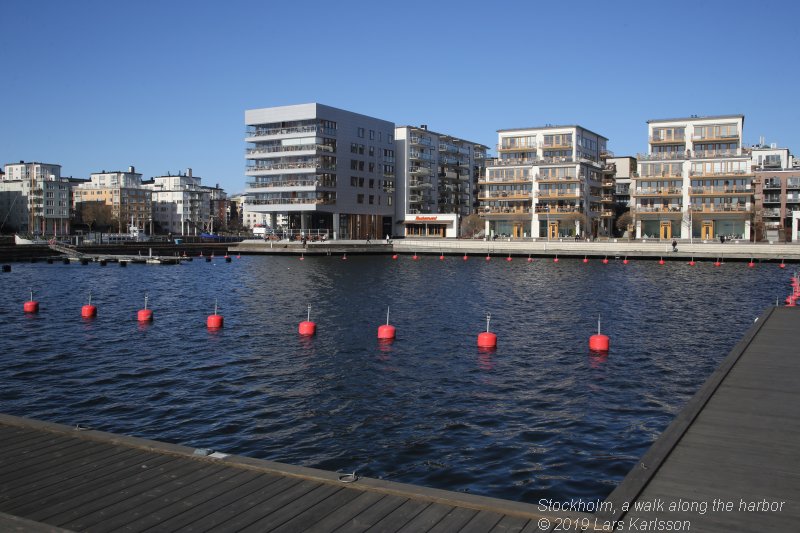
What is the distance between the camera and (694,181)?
430ft

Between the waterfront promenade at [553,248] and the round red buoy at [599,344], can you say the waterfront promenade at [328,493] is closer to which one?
the round red buoy at [599,344]

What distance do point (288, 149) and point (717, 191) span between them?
83.8 metres

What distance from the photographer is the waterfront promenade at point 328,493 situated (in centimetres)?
955

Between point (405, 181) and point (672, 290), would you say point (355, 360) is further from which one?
point (405, 181)

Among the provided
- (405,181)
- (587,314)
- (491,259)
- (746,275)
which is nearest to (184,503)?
(587,314)

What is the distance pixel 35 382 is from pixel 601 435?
2033 cm

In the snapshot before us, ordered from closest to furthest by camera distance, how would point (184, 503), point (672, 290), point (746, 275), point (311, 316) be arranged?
point (184, 503), point (311, 316), point (672, 290), point (746, 275)

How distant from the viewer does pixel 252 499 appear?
10.5 m

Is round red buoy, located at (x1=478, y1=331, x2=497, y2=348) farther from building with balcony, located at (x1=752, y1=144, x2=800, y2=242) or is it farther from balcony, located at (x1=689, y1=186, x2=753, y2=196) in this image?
building with balcony, located at (x1=752, y1=144, x2=800, y2=242)

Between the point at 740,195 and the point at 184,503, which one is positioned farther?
the point at 740,195

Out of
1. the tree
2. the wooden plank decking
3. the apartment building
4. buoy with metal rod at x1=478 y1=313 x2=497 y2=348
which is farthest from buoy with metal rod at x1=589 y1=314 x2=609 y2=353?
the tree

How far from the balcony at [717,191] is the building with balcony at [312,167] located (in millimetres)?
66302

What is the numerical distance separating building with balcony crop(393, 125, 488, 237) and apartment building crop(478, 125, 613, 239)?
12.3m

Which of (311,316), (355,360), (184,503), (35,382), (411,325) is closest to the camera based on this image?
(184,503)
